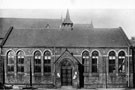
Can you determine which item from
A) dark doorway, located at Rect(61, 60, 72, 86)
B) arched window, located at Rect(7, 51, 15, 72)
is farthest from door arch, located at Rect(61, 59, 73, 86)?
arched window, located at Rect(7, 51, 15, 72)

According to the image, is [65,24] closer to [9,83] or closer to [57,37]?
[57,37]

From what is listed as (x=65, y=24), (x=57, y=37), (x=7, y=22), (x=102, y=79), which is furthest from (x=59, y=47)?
(x=7, y=22)

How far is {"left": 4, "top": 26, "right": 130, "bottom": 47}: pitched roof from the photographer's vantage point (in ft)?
127

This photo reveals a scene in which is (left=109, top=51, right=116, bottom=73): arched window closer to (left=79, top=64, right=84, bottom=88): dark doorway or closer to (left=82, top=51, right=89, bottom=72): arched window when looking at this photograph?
(left=82, top=51, right=89, bottom=72): arched window

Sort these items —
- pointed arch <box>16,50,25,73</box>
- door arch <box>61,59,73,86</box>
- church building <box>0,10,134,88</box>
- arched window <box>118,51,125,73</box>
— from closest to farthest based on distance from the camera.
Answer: door arch <box>61,59,73,86</box>, church building <box>0,10,134,88</box>, arched window <box>118,51,125,73</box>, pointed arch <box>16,50,25,73</box>

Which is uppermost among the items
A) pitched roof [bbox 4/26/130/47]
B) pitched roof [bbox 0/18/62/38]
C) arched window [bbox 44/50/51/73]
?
pitched roof [bbox 0/18/62/38]

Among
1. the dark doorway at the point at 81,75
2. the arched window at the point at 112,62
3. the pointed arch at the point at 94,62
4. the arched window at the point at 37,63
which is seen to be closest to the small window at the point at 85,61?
the dark doorway at the point at 81,75

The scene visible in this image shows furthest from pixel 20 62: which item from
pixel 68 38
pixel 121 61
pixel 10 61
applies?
pixel 121 61

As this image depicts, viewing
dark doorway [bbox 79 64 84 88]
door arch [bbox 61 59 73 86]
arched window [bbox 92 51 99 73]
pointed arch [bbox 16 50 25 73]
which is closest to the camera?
door arch [bbox 61 59 73 86]

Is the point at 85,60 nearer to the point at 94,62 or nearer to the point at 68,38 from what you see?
the point at 94,62

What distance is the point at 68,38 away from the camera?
40219mm

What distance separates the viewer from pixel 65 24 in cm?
5181

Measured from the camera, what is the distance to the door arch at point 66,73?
37.2 metres

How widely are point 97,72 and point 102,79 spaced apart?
1.34 meters
